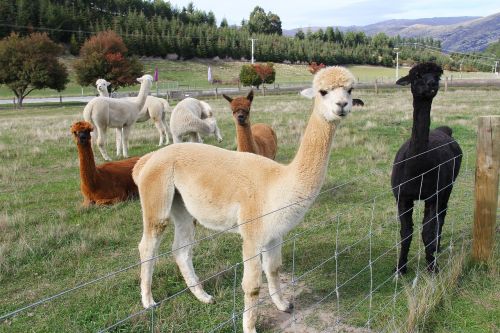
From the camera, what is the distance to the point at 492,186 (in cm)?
390

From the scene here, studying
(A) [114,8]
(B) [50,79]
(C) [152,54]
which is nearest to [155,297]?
(B) [50,79]

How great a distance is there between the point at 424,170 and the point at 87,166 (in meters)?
4.67

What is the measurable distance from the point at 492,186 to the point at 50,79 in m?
38.5

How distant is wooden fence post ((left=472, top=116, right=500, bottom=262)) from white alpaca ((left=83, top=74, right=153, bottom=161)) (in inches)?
317

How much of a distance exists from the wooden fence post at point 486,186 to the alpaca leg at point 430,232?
0.34 m

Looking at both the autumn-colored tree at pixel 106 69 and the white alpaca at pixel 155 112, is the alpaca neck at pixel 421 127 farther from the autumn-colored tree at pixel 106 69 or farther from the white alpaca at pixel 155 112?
the autumn-colored tree at pixel 106 69

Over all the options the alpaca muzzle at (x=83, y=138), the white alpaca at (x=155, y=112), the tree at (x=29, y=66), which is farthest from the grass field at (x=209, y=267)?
the tree at (x=29, y=66)

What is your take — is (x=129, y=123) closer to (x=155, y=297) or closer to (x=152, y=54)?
(x=155, y=297)

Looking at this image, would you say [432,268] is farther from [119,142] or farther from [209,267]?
[119,142]

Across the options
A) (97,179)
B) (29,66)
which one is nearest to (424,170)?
(97,179)

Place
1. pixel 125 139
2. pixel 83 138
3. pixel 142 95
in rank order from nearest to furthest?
pixel 83 138, pixel 125 139, pixel 142 95

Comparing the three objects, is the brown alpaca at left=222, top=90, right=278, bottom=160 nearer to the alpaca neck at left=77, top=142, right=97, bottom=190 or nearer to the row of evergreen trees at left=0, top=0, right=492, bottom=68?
the alpaca neck at left=77, top=142, right=97, bottom=190

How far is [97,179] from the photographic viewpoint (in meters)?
6.68

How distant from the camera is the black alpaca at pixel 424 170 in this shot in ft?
13.0
